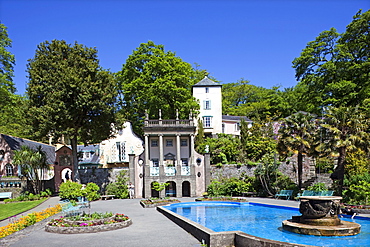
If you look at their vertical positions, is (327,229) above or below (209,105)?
below

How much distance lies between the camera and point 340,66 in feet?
128

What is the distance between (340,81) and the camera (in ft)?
127

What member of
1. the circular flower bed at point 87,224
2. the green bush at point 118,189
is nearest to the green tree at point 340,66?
the green bush at point 118,189

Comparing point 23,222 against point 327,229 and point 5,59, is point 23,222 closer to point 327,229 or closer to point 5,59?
point 327,229

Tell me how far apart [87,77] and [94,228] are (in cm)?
2017

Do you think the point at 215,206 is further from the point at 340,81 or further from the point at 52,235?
the point at 340,81

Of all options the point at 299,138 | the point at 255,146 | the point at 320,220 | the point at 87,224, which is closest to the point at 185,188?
the point at 255,146

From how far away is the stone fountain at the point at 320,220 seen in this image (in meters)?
13.3

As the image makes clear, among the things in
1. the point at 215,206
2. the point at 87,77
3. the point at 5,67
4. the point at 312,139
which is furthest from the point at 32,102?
the point at 312,139

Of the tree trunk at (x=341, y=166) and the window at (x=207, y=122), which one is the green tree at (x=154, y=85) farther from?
the tree trunk at (x=341, y=166)

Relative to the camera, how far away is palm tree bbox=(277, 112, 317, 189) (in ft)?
90.8

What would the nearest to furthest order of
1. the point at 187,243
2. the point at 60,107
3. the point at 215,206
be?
Answer: the point at 187,243, the point at 215,206, the point at 60,107

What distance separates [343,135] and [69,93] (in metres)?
23.4

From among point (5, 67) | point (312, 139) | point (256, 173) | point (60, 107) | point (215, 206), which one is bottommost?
point (215, 206)
